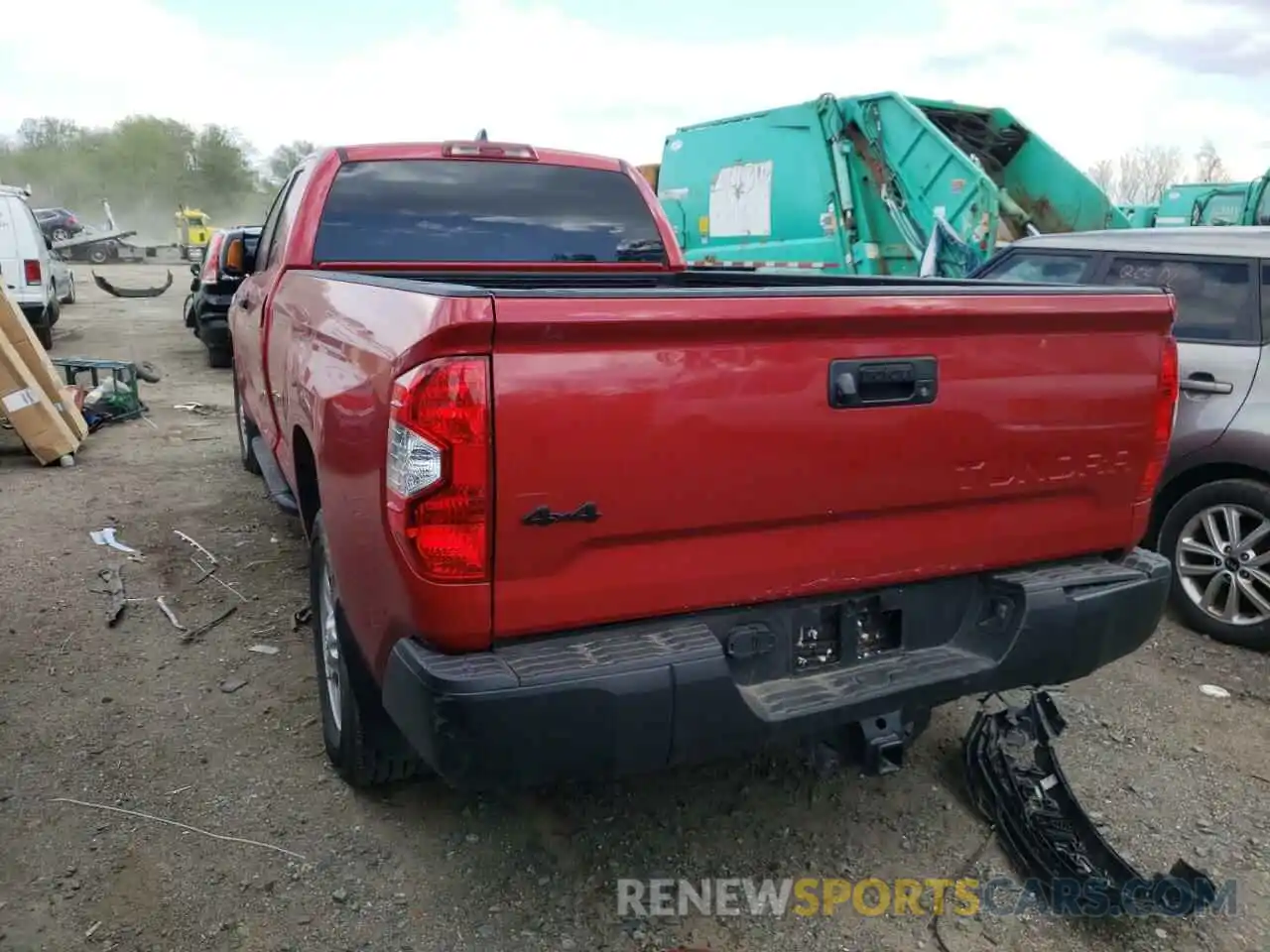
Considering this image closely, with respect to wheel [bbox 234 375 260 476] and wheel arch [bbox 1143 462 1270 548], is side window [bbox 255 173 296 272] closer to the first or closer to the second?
wheel [bbox 234 375 260 476]

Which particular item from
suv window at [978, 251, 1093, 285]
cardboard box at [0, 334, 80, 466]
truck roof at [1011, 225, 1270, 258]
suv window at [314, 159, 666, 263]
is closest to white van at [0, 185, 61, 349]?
cardboard box at [0, 334, 80, 466]

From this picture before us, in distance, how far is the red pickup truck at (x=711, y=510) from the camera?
213cm

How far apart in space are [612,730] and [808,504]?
0.72 m

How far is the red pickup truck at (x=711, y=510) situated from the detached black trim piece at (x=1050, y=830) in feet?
1.68

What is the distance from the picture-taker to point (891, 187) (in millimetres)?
9969

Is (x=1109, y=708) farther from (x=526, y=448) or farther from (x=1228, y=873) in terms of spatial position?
(x=526, y=448)

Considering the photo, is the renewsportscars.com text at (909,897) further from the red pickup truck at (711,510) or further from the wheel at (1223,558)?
the wheel at (1223,558)

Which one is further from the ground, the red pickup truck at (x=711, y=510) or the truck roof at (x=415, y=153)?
the truck roof at (x=415, y=153)

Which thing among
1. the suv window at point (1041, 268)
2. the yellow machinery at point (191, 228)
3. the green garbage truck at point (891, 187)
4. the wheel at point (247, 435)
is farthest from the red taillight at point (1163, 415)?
the yellow machinery at point (191, 228)

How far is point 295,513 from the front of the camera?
409 cm

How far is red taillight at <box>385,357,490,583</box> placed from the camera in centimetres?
208

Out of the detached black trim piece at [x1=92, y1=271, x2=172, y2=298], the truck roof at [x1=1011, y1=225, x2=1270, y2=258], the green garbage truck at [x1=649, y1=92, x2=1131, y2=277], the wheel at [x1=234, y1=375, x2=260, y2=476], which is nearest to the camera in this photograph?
the truck roof at [x1=1011, y1=225, x2=1270, y2=258]

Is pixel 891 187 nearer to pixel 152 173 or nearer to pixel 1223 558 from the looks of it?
pixel 1223 558

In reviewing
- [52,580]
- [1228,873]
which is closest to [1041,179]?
[1228,873]
